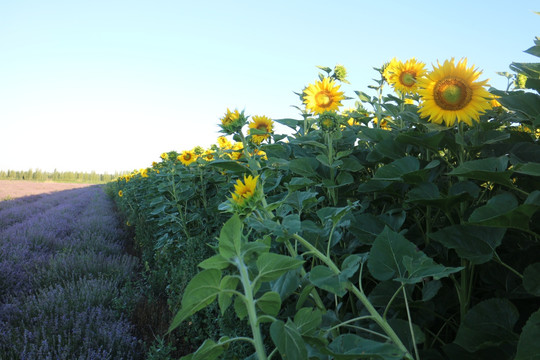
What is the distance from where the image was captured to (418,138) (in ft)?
3.81

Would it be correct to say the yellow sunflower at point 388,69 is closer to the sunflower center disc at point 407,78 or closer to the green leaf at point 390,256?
the sunflower center disc at point 407,78

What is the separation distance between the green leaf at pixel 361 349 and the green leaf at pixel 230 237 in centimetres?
27

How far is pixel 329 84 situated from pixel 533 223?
111 cm

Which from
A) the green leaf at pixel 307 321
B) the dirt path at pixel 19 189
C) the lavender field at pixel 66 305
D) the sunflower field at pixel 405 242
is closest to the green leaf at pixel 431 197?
the sunflower field at pixel 405 242

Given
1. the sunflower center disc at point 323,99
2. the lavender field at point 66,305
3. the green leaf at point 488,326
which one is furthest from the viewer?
the lavender field at point 66,305

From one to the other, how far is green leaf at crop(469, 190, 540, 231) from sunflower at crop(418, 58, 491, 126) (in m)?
0.36

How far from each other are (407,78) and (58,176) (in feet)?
173

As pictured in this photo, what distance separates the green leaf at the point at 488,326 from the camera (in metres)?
0.91

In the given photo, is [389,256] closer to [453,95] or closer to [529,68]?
[453,95]

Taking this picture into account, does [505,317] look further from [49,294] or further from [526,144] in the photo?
[49,294]

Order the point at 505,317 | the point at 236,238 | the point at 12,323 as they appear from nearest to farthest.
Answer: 1. the point at 236,238
2. the point at 505,317
3. the point at 12,323

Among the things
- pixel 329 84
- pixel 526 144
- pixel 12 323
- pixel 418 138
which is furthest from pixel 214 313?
pixel 526 144

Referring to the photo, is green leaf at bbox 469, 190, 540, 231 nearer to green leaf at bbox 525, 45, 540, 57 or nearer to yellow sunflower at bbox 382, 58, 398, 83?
green leaf at bbox 525, 45, 540, 57

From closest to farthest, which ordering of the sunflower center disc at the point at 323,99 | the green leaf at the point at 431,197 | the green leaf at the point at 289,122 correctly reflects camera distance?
the green leaf at the point at 431,197 → the sunflower center disc at the point at 323,99 → the green leaf at the point at 289,122
